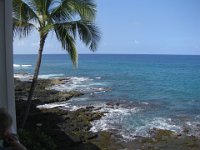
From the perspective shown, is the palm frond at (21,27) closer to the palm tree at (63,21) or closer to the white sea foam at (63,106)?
the palm tree at (63,21)

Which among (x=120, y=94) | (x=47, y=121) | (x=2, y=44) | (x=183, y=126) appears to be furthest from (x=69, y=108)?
(x=2, y=44)

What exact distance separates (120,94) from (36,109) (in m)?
13.1

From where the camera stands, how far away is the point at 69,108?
2325cm

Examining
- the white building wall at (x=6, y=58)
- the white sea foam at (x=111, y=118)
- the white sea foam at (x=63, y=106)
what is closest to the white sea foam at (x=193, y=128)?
the white sea foam at (x=111, y=118)

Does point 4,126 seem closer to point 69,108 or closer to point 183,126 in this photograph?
point 183,126

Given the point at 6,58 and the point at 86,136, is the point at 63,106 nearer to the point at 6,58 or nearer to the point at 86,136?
the point at 86,136

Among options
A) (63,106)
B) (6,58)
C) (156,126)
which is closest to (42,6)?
(6,58)

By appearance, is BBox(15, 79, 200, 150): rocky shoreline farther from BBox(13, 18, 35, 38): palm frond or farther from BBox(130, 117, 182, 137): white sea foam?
BBox(13, 18, 35, 38): palm frond

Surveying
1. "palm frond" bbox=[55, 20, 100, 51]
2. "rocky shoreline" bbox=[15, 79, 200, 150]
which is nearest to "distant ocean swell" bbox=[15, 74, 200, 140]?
"rocky shoreline" bbox=[15, 79, 200, 150]

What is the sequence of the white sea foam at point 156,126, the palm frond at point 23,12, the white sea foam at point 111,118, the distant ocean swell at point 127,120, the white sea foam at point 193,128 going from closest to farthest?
1. the palm frond at point 23,12
2. the white sea foam at point 193,128
3. the white sea foam at point 156,126
4. the distant ocean swell at point 127,120
5. the white sea foam at point 111,118

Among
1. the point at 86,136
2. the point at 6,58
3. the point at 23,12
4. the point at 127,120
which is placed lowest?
the point at 127,120

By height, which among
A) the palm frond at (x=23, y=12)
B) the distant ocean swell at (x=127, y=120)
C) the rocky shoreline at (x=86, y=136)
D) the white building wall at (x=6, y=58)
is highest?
the palm frond at (x=23, y=12)

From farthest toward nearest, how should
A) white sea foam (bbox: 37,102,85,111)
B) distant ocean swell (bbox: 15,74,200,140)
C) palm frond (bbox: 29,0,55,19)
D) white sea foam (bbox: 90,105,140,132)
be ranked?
white sea foam (bbox: 37,102,85,111), white sea foam (bbox: 90,105,140,132), distant ocean swell (bbox: 15,74,200,140), palm frond (bbox: 29,0,55,19)

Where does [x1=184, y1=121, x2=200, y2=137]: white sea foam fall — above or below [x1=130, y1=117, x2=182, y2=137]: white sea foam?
above
